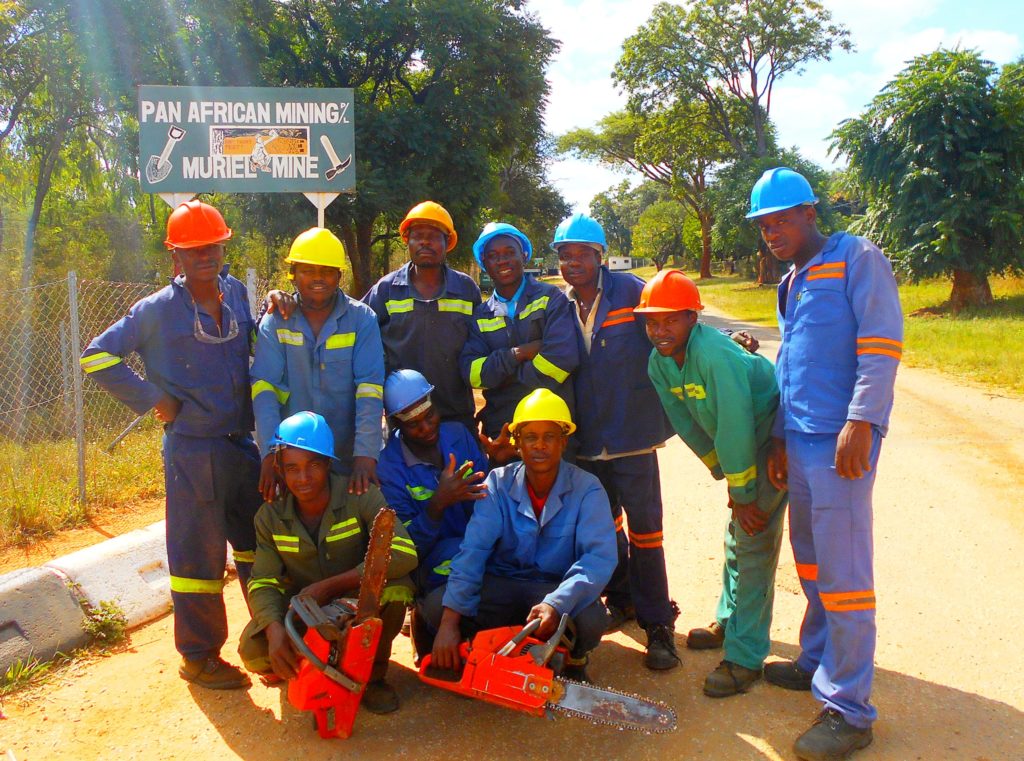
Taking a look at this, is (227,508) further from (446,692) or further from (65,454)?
(65,454)

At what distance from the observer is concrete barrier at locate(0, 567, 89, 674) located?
401cm

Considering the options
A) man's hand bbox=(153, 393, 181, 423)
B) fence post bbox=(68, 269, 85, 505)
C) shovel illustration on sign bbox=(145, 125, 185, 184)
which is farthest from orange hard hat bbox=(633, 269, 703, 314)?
shovel illustration on sign bbox=(145, 125, 185, 184)

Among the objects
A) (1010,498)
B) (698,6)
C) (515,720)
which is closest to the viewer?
(515,720)

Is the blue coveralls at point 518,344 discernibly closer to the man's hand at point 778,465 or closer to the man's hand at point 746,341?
the man's hand at point 746,341

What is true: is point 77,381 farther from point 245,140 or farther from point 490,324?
point 490,324

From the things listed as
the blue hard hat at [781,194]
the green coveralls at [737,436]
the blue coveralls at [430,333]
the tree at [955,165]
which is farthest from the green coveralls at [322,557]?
the tree at [955,165]

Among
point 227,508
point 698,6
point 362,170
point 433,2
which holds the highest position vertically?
point 698,6

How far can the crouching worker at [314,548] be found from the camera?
3562mm

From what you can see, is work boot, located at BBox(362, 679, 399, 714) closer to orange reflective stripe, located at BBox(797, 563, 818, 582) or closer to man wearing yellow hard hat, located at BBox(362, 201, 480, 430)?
man wearing yellow hard hat, located at BBox(362, 201, 480, 430)

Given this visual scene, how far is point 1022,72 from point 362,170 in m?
15.1

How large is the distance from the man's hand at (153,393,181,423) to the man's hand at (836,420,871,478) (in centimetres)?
287

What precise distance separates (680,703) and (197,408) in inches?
101

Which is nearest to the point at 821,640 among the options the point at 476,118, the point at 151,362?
the point at 151,362

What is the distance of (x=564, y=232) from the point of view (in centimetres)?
402
